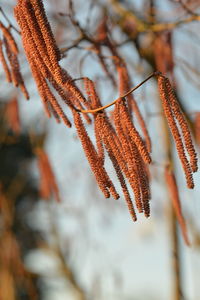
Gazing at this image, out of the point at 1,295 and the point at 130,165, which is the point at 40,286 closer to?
the point at 1,295

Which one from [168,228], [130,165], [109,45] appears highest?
[109,45]

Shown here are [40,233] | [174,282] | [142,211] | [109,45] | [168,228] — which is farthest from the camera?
[40,233]

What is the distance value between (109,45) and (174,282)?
65.5 inches

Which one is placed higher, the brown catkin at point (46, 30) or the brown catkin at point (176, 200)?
the brown catkin at point (46, 30)

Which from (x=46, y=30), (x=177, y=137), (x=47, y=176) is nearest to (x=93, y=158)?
(x=177, y=137)

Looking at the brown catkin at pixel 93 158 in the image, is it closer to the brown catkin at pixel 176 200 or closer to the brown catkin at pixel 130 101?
the brown catkin at pixel 130 101

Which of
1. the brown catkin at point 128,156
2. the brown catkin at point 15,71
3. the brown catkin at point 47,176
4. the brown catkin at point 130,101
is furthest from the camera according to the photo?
the brown catkin at point 47,176

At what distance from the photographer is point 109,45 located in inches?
82.7

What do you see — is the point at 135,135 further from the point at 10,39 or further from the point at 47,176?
the point at 47,176

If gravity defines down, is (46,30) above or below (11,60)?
below

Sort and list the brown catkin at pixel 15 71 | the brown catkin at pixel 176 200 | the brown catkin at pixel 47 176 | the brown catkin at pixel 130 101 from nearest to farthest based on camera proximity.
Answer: the brown catkin at pixel 15 71
the brown catkin at pixel 130 101
the brown catkin at pixel 176 200
the brown catkin at pixel 47 176

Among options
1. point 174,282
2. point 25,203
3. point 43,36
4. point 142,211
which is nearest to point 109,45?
point 43,36

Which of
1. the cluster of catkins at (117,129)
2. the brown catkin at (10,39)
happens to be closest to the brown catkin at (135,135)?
the cluster of catkins at (117,129)

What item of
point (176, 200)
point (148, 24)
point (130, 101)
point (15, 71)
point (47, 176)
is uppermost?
point (148, 24)
